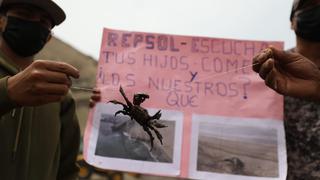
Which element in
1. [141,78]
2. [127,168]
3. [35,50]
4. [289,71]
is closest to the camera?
[289,71]

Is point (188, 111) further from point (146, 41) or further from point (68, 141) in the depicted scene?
point (68, 141)

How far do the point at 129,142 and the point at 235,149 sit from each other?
0.54 meters

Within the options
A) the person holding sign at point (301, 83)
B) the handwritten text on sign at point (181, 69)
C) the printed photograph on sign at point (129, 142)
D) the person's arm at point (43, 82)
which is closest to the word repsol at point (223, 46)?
the handwritten text on sign at point (181, 69)

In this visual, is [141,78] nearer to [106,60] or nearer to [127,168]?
[106,60]

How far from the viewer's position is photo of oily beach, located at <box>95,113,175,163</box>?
8.45 feet

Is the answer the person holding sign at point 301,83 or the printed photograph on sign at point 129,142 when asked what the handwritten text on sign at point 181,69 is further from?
the person holding sign at point 301,83

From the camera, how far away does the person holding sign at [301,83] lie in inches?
81.4

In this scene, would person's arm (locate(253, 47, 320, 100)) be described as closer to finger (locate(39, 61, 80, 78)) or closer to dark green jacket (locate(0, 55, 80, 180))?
finger (locate(39, 61, 80, 78))

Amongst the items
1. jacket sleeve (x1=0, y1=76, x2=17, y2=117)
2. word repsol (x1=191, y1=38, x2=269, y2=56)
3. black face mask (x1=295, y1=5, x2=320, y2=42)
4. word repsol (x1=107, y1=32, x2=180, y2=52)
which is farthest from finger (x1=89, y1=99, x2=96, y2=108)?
black face mask (x1=295, y1=5, x2=320, y2=42)

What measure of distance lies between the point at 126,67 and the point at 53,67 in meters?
1.22

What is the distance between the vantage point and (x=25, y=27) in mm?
2244

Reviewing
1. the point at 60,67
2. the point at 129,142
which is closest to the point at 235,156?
the point at 129,142

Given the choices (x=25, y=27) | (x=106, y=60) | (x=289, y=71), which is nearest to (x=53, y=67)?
(x=25, y=27)

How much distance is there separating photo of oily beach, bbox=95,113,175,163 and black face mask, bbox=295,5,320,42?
0.79m
